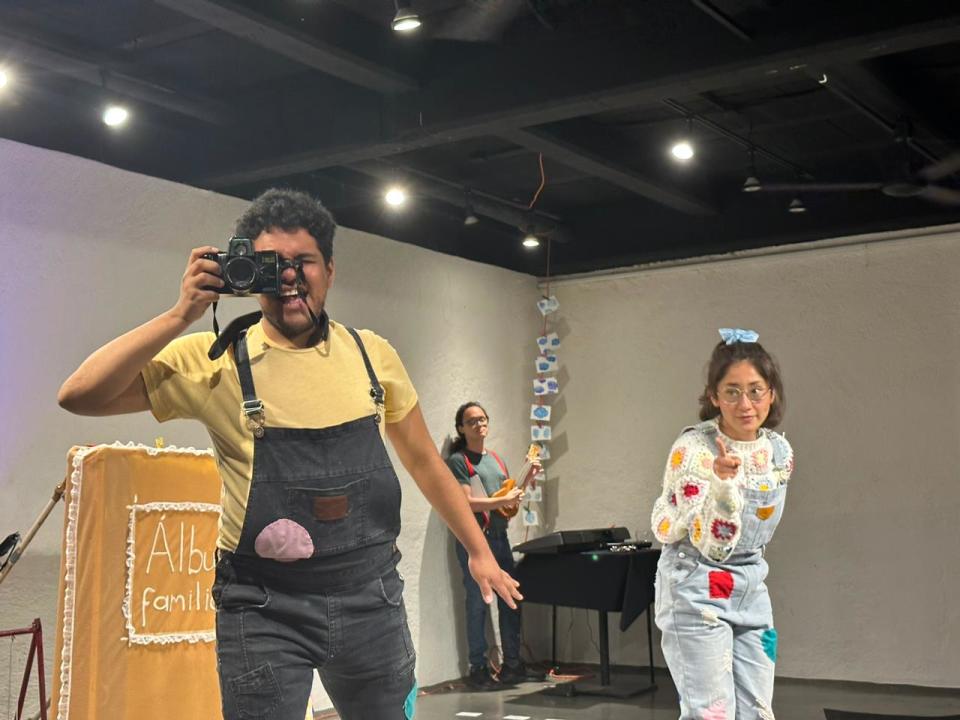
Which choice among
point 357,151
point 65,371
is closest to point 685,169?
point 357,151

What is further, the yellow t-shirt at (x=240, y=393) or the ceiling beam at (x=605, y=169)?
the ceiling beam at (x=605, y=169)

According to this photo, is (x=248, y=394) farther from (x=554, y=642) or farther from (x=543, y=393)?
(x=543, y=393)

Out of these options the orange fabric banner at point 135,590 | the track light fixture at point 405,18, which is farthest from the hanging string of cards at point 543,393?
the track light fixture at point 405,18

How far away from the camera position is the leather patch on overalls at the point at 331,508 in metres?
1.81

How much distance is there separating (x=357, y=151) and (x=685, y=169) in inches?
85.3

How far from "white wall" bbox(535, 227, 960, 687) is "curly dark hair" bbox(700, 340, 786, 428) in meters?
3.45

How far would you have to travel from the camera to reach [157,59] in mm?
4695

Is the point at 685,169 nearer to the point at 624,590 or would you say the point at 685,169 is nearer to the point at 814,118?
the point at 814,118

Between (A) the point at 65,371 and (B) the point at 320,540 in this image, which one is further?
(A) the point at 65,371

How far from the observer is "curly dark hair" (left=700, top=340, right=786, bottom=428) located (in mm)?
3053

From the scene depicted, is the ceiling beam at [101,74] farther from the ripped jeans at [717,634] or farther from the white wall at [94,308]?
the ripped jeans at [717,634]

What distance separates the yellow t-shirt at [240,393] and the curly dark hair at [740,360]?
1405mm

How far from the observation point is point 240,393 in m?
1.85

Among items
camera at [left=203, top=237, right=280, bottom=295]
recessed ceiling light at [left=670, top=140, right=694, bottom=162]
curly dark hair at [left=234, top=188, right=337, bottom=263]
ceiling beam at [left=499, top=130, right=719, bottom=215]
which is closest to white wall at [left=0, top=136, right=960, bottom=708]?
ceiling beam at [left=499, top=130, right=719, bottom=215]
